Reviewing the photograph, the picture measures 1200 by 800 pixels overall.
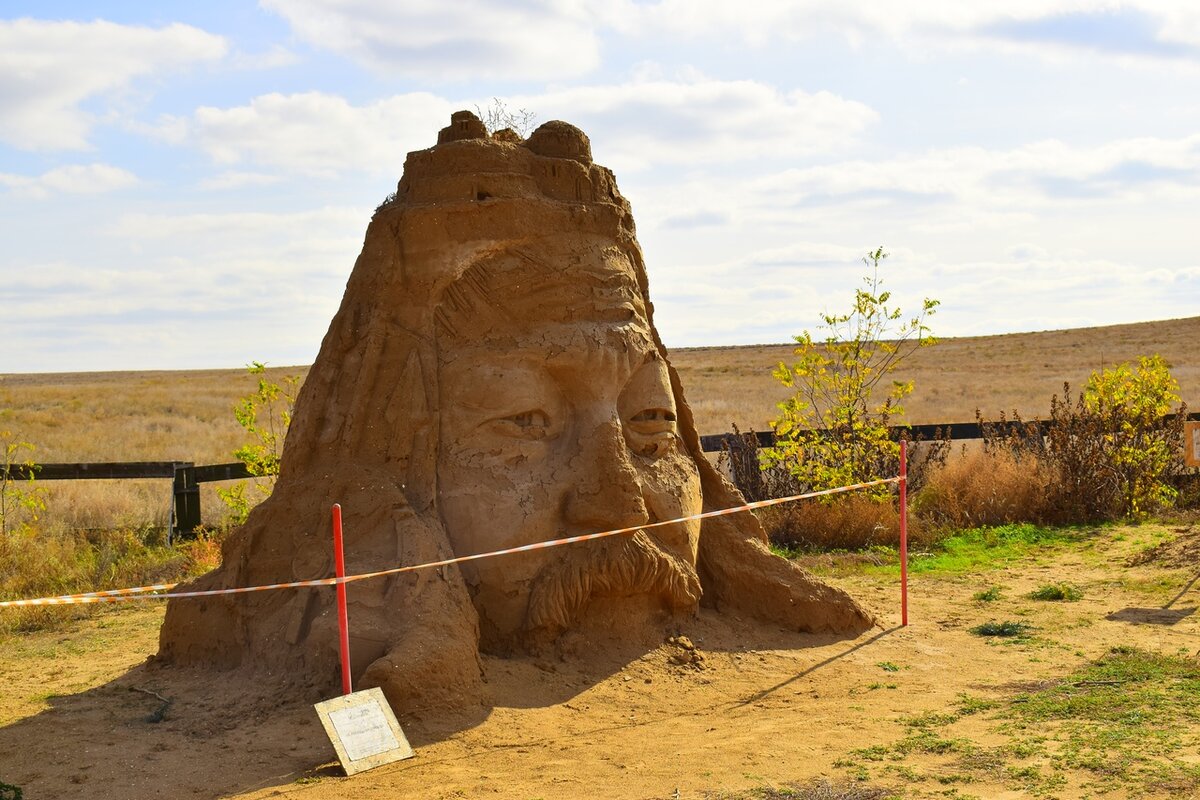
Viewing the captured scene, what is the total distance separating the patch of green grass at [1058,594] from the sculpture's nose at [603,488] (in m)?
4.72

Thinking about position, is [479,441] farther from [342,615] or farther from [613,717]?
[613,717]

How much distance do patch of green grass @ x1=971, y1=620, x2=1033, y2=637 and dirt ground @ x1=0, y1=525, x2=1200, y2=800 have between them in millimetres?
177

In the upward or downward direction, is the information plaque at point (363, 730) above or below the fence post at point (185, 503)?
below

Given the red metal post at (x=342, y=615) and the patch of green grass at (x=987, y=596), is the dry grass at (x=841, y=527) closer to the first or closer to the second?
the patch of green grass at (x=987, y=596)

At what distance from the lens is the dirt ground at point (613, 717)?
6012mm

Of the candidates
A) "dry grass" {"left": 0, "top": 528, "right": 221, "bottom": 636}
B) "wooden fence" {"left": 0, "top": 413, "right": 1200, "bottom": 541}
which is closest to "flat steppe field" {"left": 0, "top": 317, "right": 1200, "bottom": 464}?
"wooden fence" {"left": 0, "top": 413, "right": 1200, "bottom": 541}

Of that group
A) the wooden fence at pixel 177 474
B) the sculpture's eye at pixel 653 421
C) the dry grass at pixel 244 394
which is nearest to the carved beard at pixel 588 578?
the sculpture's eye at pixel 653 421

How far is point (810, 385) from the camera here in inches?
580

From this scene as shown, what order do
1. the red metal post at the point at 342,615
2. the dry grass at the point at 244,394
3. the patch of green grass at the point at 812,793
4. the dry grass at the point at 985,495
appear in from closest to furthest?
1. the patch of green grass at the point at 812,793
2. the red metal post at the point at 342,615
3. the dry grass at the point at 985,495
4. the dry grass at the point at 244,394

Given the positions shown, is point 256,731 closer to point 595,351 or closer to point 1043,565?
point 595,351

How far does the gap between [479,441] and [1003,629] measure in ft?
14.9

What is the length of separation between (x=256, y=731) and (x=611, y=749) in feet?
6.75

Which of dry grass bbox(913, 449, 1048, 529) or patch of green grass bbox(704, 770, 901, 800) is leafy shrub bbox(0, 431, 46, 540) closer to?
patch of green grass bbox(704, 770, 901, 800)

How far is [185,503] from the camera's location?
13.8m
